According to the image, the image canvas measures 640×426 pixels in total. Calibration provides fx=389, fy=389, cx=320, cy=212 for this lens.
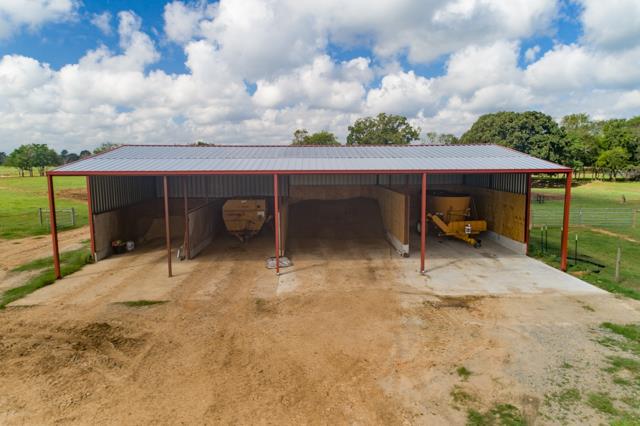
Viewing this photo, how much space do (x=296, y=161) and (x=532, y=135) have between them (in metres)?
40.5

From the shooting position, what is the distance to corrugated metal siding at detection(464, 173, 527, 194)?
16.3 metres

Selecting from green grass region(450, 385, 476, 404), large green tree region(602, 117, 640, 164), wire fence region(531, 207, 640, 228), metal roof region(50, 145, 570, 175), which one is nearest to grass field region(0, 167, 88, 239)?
metal roof region(50, 145, 570, 175)

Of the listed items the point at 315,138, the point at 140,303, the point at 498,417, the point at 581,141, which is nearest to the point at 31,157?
the point at 315,138

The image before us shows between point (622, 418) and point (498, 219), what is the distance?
517 inches

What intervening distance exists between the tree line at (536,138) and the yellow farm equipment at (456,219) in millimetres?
31566

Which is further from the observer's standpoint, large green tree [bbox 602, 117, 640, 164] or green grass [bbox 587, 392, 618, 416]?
large green tree [bbox 602, 117, 640, 164]

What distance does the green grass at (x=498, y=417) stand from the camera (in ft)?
18.4

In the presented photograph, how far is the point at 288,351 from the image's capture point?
26.0 ft

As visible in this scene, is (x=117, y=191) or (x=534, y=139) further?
(x=534, y=139)

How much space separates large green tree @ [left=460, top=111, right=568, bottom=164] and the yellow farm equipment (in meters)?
31.4

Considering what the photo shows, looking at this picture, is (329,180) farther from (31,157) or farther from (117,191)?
(31,157)

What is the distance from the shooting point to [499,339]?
8.31 meters

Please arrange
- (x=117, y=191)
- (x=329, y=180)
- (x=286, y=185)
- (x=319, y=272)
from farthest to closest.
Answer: (x=329, y=180) → (x=286, y=185) → (x=117, y=191) → (x=319, y=272)

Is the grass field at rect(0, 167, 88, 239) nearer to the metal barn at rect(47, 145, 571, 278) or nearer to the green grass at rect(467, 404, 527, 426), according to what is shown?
the metal barn at rect(47, 145, 571, 278)
